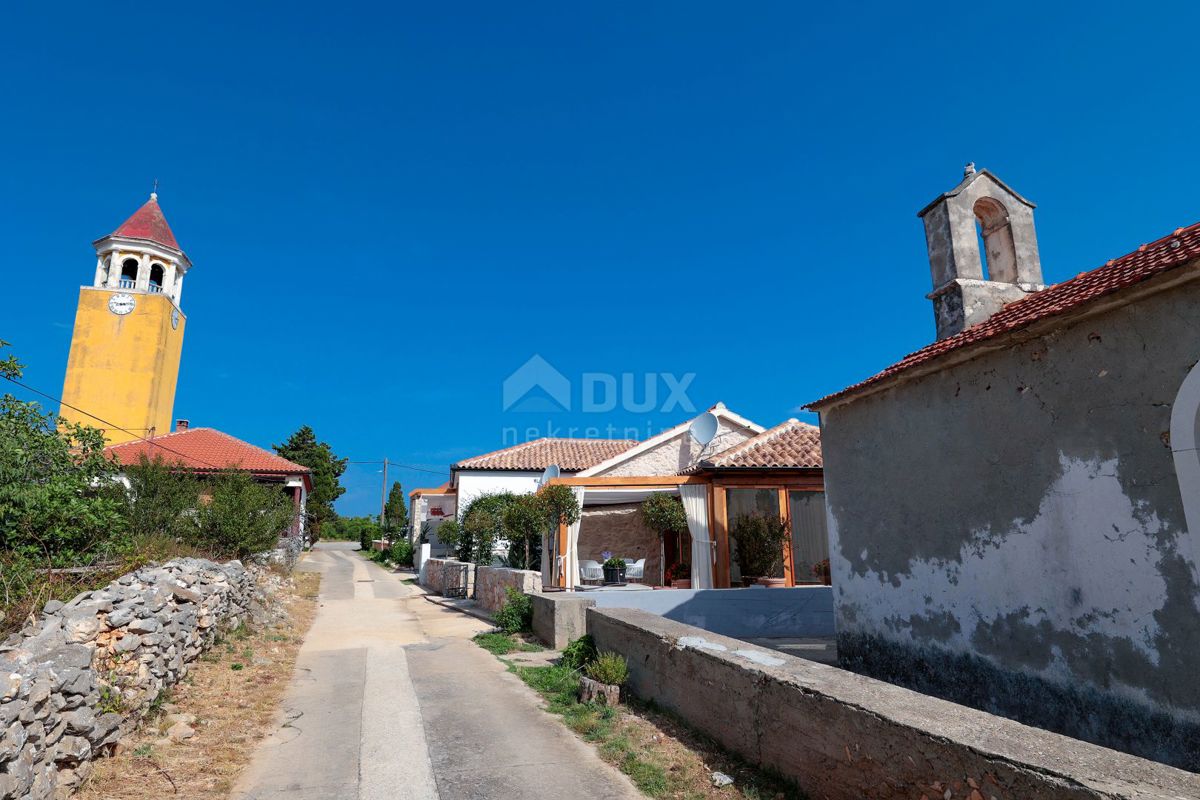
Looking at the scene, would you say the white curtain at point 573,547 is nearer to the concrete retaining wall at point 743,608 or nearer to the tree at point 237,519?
the concrete retaining wall at point 743,608

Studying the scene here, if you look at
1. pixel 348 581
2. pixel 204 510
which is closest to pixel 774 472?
pixel 204 510

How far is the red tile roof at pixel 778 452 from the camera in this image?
571 inches

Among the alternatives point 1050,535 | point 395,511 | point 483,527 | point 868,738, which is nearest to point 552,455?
point 483,527

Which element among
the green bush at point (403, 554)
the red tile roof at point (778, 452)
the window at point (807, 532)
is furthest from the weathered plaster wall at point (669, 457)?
the green bush at point (403, 554)

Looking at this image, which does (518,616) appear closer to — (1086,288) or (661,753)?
(661,753)

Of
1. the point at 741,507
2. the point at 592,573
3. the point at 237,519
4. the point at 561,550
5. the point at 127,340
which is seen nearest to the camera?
the point at 237,519

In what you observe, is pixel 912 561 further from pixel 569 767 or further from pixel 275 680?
pixel 275 680

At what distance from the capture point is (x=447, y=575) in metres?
20.4

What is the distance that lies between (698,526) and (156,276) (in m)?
34.0

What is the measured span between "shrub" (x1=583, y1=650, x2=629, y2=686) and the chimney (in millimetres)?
6699

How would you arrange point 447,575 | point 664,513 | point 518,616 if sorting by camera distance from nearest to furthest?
point 518,616
point 664,513
point 447,575

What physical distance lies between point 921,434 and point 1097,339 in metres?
2.06

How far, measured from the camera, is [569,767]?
494 centimetres

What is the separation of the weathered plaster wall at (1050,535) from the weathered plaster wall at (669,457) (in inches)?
513
